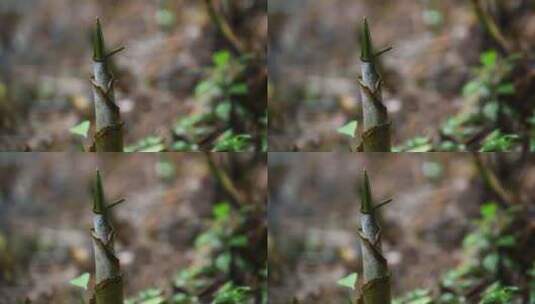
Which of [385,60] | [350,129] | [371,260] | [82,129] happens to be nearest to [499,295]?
[371,260]

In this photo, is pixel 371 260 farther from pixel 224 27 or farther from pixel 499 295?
pixel 224 27

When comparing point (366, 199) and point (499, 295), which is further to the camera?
point (499, 295)

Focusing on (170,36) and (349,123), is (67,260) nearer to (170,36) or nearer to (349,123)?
(170,36)

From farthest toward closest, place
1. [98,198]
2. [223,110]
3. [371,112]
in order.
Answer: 1. [223,110]
2. [371,112]
3. [98,198]

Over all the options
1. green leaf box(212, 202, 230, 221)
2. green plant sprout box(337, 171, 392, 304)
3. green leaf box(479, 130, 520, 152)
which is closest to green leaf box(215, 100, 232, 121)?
green leaf box(212, 202, 230, 221)

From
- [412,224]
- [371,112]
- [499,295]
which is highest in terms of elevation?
[371,112]

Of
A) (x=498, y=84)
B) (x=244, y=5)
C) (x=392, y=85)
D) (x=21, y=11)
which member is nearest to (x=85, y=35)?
(x=21, y=11)

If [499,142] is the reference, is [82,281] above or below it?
below
